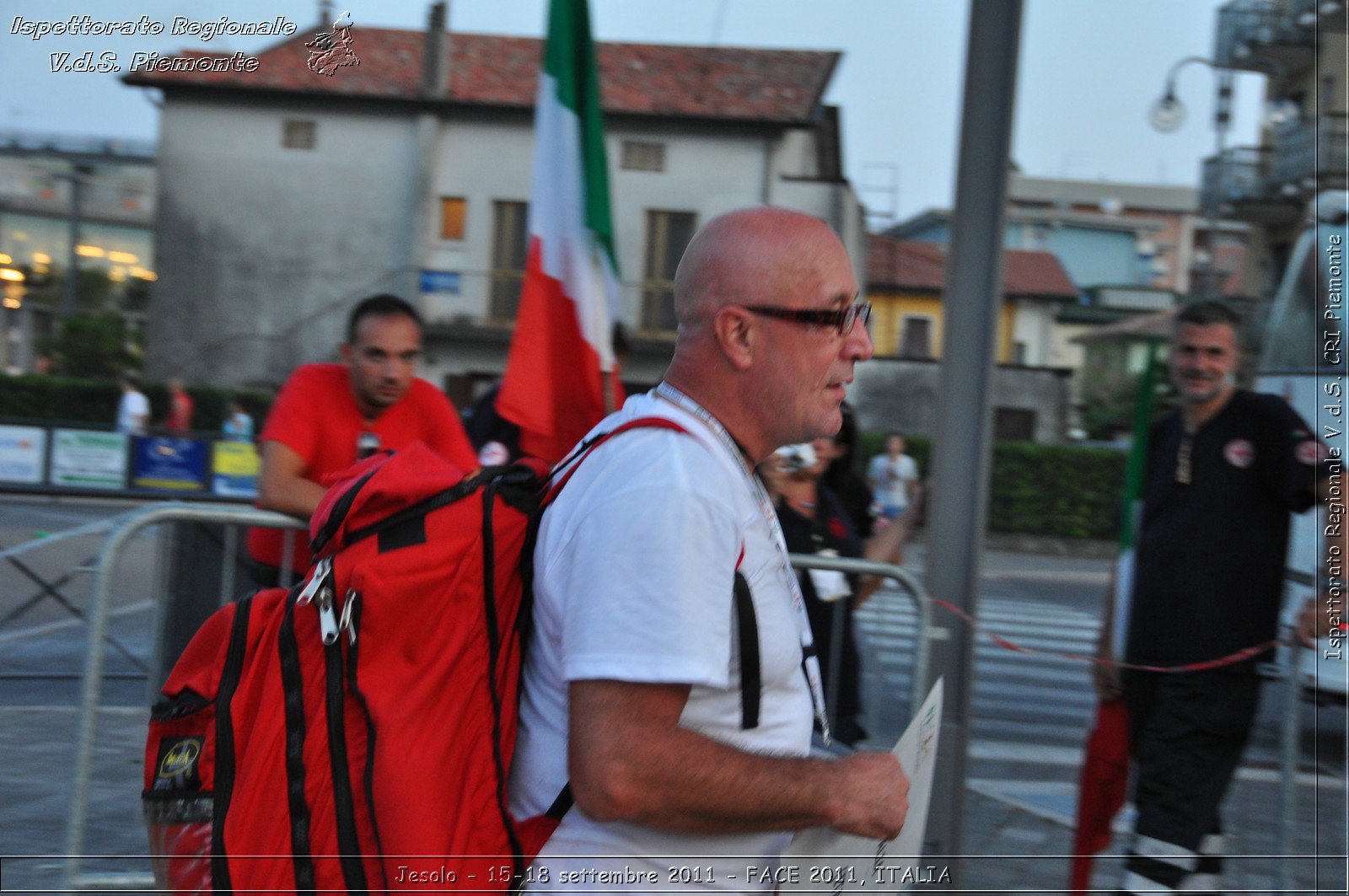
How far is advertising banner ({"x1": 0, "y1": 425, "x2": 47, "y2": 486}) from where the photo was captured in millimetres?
14156

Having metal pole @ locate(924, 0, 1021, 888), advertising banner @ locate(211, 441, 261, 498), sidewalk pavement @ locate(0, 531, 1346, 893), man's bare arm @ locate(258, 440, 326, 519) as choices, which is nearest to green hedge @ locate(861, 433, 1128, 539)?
advertising banner @ locate(211, 441, 261, 498)

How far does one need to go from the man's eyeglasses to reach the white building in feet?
84.2

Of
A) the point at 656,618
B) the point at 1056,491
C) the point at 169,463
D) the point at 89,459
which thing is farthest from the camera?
the point at 1056,491

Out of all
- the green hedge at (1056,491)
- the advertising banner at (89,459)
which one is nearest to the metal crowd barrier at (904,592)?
the advertising banner at (89,459)

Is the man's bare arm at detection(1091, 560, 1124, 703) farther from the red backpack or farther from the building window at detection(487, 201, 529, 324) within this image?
the building window at detection(487, 201, 529, 324)

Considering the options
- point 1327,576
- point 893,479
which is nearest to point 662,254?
point 893,479

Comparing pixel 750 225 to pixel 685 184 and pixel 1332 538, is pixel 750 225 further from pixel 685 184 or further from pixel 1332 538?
pixel 685 184

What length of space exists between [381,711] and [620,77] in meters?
27.1

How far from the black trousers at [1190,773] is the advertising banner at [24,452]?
14.0m

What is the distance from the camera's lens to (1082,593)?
17.3 meters

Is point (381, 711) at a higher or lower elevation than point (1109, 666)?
higher

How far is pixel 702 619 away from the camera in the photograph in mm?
1396

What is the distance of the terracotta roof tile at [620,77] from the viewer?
87.9ft

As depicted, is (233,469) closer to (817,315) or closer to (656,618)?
(817,315)
